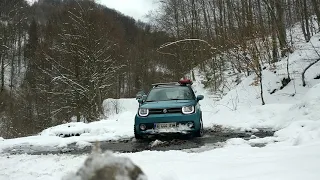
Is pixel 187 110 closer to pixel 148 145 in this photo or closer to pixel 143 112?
pixel 143 112

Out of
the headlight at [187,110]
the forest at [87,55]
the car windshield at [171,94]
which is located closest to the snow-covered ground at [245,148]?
the car windshield at [171,94]

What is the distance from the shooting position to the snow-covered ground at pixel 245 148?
424cm

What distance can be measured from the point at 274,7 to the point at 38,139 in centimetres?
1455

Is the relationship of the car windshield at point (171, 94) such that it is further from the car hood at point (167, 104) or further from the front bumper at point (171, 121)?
the front bumper at point (171, 121)

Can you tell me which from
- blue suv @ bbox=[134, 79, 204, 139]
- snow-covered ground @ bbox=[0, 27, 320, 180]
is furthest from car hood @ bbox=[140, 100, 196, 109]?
snow-covered ground @ bbox=[0, 27, 320, 180]

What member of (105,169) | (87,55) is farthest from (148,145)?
(87,55)

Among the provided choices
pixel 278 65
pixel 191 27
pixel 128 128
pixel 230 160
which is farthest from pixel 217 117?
pixel 191 27

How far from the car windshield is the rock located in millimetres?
8481

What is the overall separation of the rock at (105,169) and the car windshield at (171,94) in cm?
848

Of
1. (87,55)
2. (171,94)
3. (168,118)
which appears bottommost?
(168,118)

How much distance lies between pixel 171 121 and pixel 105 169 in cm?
749

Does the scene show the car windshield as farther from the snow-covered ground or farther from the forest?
the forest

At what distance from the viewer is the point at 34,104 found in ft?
103

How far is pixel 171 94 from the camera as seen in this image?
1039cm
